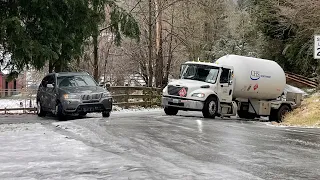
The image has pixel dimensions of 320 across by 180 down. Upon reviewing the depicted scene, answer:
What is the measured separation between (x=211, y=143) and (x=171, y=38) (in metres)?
27.3

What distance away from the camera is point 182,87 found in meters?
18.8

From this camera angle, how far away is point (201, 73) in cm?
1956

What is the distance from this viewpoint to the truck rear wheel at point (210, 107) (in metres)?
18.7

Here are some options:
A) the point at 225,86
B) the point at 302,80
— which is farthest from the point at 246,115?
the point at 302,80

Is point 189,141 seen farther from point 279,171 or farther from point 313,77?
point 313,77

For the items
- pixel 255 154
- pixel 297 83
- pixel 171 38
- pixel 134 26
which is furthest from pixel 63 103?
pixel 297 83

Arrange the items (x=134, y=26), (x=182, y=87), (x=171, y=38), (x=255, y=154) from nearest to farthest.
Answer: (x=255, y=154), (x=182, y=87), (x=134, y=26), (x=171, y=38)

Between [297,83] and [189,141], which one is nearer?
[189,141]

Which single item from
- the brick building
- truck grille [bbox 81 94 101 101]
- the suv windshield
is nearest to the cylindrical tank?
the suv windshield

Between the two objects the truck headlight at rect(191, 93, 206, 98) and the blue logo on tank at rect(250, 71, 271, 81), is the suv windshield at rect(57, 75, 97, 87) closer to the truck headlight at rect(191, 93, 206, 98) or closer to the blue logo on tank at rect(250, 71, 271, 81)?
the truck headlight at rect(191, 93, 206, 98)

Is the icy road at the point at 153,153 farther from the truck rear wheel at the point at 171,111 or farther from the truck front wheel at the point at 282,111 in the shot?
the truck front wheel at the point at 282,111

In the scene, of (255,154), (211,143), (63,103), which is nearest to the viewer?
(255,154)

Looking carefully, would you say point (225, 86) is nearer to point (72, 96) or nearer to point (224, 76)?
point (224, 76)

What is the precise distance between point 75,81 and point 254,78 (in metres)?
8.09
